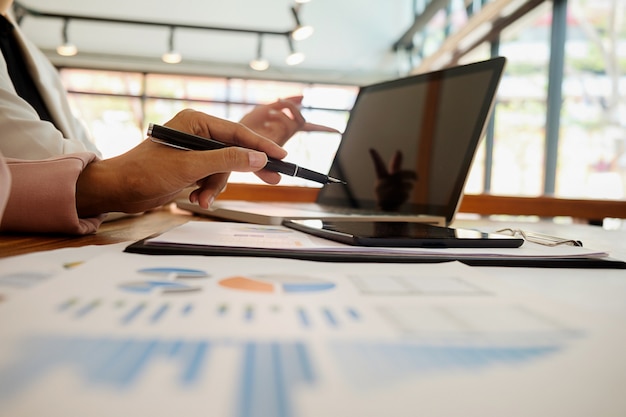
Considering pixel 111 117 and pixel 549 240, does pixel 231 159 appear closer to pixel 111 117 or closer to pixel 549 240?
pixel 549 240

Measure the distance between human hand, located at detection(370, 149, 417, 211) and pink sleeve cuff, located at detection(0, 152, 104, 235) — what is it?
1.83 ft

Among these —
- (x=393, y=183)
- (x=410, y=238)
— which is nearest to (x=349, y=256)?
(x=410, y=238)

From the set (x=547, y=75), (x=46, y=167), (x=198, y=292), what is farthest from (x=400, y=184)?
(x=547, y=75)

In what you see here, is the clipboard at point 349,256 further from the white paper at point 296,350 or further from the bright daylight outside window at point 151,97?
the bright daylight outside window at point 151,97

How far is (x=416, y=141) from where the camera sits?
3.02 ft

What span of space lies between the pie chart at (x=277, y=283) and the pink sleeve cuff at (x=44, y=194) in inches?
11.4

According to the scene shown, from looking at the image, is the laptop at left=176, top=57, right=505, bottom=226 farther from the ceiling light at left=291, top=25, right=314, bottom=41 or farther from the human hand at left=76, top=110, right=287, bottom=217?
the ceiling light at left=291, top=25, right=314, bottom=41

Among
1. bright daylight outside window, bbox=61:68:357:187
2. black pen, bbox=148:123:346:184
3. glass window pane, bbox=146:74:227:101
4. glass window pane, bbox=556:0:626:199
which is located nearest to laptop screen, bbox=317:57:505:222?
black pen, bbox=148:123:346:184

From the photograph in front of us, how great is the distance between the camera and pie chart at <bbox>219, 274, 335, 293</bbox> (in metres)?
0.28

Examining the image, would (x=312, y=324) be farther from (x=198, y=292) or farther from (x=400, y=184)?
(x=400, y=184)

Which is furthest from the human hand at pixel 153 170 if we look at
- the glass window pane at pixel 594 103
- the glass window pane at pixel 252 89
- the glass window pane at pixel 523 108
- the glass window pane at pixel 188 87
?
the glass window pane at pixel 188 87

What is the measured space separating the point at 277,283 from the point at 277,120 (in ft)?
2.57

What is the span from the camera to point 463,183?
0.78 m

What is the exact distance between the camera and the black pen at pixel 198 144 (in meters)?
0.51
